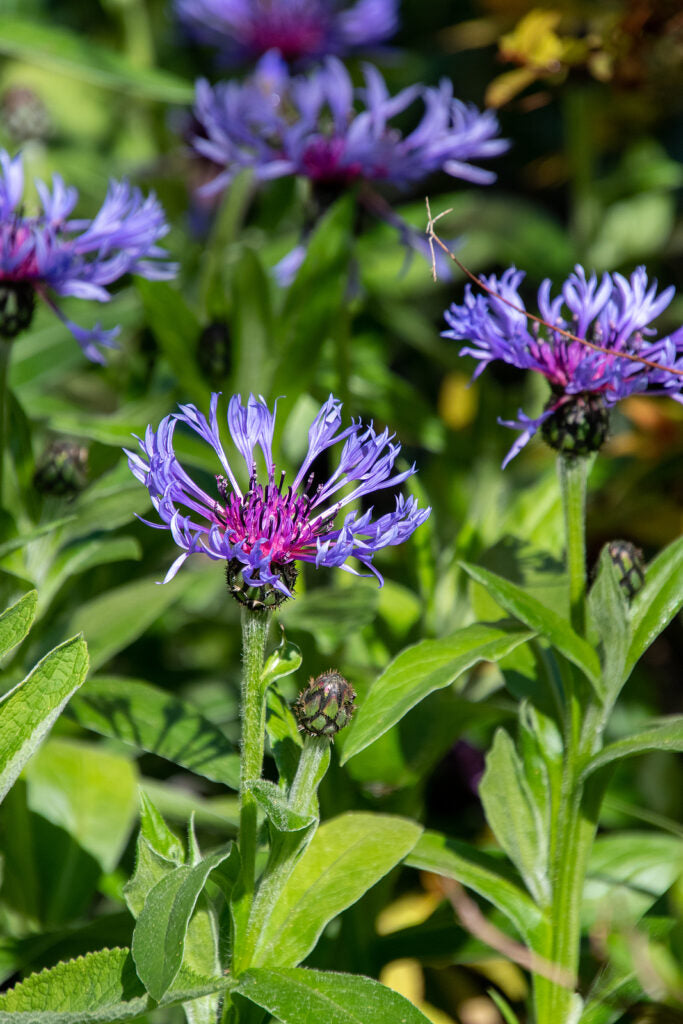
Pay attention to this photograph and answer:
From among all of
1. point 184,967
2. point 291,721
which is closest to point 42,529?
point 291,721

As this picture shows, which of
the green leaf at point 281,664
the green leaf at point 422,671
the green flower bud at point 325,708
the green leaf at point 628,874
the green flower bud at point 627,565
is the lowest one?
the green leaf at point 628,874

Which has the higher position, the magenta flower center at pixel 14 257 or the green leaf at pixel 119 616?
the magenta flower center at pixel 14 257

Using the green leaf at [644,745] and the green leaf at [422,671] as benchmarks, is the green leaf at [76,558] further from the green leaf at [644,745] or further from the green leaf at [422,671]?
the green leaf at [644,745]

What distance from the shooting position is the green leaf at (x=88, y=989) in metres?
0.74

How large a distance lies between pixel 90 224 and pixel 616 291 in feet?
1.76

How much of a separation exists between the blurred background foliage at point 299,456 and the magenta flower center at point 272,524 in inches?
9.5

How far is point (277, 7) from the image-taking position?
202 cm

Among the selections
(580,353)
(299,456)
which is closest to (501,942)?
(580,353)

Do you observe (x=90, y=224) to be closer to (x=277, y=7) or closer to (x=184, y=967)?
(x=184, y=967)

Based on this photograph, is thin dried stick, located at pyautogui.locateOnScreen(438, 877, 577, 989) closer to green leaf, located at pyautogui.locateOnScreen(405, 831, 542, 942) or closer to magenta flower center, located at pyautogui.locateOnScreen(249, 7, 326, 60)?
green leaf, located at pyautogui.locateOnScreen(405, 831, 542, 942)

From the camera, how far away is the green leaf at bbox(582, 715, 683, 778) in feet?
2.71

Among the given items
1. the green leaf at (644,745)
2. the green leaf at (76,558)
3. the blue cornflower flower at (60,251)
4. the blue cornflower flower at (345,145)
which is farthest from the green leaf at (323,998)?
the blue cornflower flower at (345,145)

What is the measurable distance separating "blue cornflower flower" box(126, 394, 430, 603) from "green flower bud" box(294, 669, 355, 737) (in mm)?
76

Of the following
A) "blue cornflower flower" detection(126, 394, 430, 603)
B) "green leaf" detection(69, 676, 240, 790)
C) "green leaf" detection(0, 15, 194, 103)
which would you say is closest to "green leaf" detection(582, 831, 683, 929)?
"green leaf" detection(69, 676, 240, 790)
